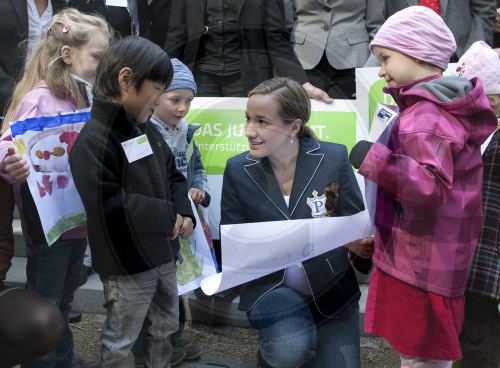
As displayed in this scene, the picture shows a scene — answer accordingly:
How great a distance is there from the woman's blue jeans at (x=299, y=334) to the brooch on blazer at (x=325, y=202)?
0.26 m

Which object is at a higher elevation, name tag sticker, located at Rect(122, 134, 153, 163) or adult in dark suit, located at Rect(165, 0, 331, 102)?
adult in dark suit, located at Rect(165, 0, 331, 102)

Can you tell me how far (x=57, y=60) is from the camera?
2.31 meters

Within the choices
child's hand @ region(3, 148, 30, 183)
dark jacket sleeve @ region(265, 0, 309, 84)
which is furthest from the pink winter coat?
child's hand @ region(3, 148, 30, 183)

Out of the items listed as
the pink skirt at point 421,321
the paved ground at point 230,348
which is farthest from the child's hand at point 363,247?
the paved ground at point 230,348

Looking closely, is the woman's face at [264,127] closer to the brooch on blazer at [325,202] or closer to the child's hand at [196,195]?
the brooch on blazer at [325,202]

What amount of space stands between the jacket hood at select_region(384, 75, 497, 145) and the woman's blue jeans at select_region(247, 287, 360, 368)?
2.18 feet

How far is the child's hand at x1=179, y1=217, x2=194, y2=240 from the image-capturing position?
2082 mm

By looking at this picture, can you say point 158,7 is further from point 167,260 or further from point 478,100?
point 478,100

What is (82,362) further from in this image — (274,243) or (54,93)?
(274,243)

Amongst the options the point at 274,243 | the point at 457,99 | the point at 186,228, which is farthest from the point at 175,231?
the point at 457,99

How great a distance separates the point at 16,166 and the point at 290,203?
838 mm

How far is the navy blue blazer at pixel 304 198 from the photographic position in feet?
6.15

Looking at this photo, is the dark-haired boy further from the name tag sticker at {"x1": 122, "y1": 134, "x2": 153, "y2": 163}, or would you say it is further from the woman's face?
the woman's face

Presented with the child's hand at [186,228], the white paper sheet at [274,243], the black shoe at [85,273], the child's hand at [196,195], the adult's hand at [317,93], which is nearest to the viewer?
the white paper sheet at [274,243]
